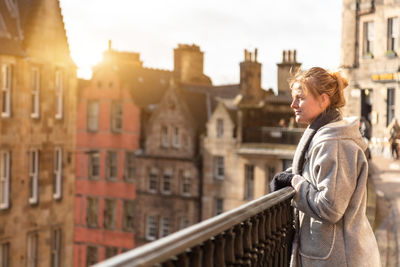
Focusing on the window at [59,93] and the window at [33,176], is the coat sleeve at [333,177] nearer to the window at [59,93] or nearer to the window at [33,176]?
the window at [33,176]

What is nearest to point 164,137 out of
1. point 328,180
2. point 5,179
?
point 5,179

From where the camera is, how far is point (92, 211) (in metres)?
44.0

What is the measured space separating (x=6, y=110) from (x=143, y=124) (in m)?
22.0

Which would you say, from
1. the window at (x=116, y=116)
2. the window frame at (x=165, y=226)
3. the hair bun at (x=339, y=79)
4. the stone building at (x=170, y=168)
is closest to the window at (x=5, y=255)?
the hair bun at (x=339, y=79)

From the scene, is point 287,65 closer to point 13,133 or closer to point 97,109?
point 97,109

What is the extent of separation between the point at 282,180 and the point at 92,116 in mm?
40488

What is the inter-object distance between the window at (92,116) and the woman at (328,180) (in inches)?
1584

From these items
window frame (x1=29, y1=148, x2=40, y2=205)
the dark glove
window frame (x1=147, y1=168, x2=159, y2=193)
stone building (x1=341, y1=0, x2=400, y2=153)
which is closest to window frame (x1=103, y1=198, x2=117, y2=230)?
window frame (x1=147, y1=168, x2=159, y2=193)

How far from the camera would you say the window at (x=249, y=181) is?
39.2m

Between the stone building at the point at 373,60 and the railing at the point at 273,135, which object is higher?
the stone building at the point at 373,60

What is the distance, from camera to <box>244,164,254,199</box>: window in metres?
39.2

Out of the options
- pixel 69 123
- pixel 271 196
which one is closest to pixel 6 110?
pixel 69 123

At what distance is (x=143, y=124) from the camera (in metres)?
43.5

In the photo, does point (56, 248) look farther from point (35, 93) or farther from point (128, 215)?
point (128, 215)
